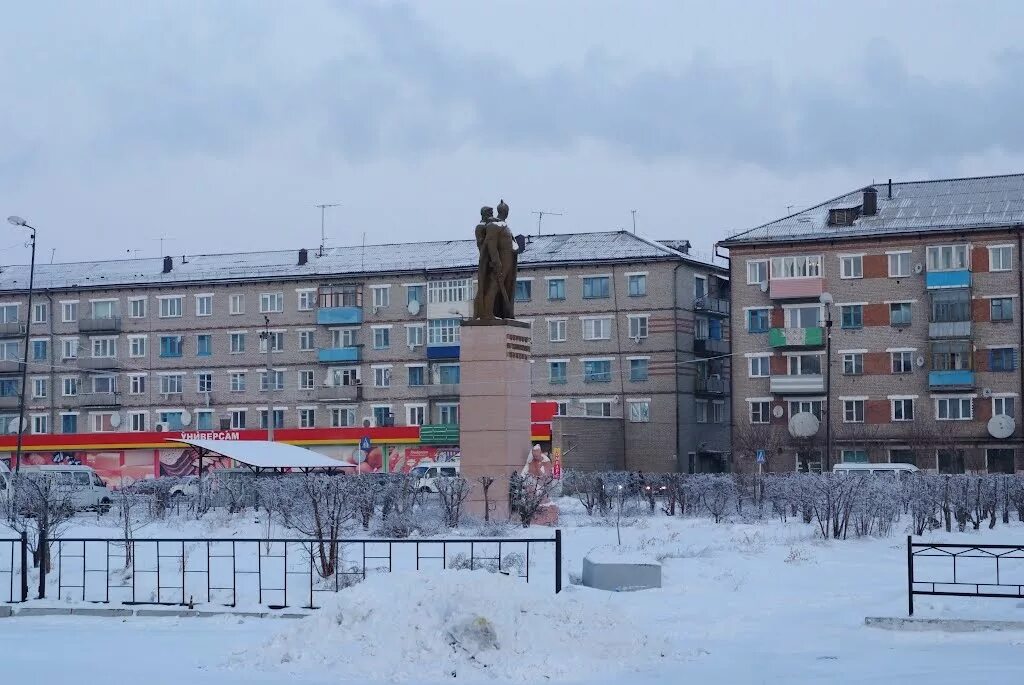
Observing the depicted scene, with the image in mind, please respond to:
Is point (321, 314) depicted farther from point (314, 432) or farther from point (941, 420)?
point (941, 420)

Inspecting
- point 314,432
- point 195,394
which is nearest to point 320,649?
point 314,432

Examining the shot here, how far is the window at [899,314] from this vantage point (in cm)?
6062

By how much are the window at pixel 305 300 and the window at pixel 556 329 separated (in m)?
11.3

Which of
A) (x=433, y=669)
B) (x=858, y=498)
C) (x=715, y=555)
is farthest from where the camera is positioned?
(x=858, y=498)

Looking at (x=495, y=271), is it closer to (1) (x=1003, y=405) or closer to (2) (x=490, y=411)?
(2) (x=490, y=411)

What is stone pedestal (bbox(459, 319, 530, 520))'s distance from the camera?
2922 centimetres

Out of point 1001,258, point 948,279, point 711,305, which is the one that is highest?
point 1001,258

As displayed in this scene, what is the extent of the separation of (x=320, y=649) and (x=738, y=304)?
51.2 meters

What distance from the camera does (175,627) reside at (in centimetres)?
1711

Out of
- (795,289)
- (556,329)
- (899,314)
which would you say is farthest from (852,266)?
(556,329)

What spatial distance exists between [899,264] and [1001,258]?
3772mm

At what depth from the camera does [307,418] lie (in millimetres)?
71125

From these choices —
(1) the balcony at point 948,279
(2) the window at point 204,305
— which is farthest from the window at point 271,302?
(1) the balcony at point 948,279

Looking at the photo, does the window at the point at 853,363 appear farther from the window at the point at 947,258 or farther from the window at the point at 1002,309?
the window at the point at 1002,309
